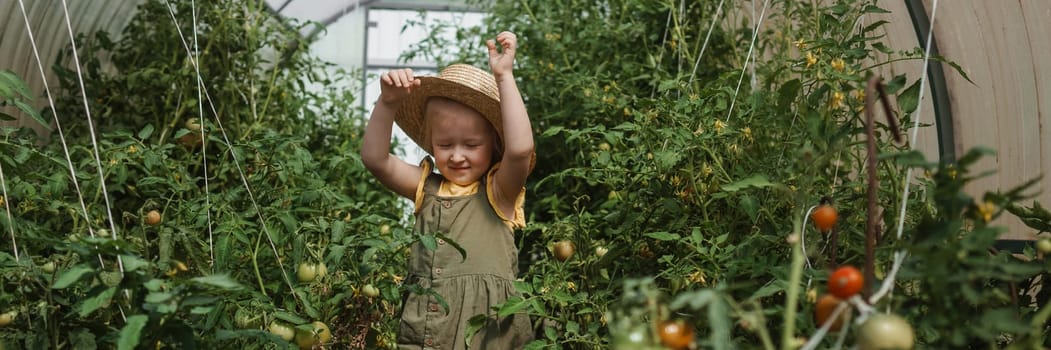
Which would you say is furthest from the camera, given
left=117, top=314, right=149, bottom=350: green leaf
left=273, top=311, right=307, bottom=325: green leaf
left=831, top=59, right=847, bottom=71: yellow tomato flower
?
left=831, top=59, right=847, bottom=71: yellow tomato flower

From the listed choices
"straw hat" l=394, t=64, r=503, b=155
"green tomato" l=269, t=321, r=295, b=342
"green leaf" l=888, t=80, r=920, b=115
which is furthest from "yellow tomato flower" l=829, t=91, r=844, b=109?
"green tomato" l=269, t=321, r=295, b=342

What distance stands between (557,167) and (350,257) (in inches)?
52.5

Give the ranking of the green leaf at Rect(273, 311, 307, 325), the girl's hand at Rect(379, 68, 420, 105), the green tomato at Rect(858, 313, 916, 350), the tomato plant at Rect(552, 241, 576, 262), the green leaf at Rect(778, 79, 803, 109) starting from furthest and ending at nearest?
1. the tomato plant at Rect(552, 241, 576, 262)
2. the girl's hand at Rect(379, 68, 420, 105)
3. the green leaf at Rect(273, 311, 307, 325)
4. the green leaf at Rect(778, 79, 803, 109)
5. the green tomato at Rect(858, 313, 916, 350)

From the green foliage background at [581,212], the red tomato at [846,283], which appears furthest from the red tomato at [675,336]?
the red tomato at [846,283]

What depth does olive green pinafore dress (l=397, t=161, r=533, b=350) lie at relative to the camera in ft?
6.34

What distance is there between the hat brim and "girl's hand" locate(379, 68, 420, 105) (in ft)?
0.22

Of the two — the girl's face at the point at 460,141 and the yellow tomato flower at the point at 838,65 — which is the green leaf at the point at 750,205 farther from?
the girl's face at the point at 460,141

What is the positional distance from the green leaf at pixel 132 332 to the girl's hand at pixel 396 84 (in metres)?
0.77

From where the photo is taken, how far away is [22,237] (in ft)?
5.62

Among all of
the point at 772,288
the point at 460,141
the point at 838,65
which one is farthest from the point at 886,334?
the point at 460,141

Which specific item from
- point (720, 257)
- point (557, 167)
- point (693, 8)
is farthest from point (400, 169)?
point (693, 8)

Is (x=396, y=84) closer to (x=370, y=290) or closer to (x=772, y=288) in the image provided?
(x=370, y=290)

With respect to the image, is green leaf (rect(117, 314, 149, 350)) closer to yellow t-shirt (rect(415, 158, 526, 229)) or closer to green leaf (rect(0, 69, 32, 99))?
green leaf (rect(0, 69, 32, 99))

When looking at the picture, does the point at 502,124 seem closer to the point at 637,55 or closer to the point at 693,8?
the point at 637,55
